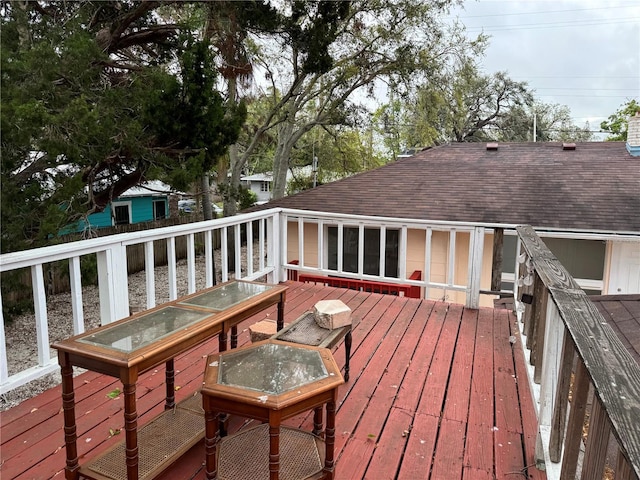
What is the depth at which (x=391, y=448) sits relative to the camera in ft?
6.96

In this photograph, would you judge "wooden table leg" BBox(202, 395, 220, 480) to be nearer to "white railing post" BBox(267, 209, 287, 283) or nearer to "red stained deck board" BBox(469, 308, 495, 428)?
"red stained deck board" BBox(469, 308, 495, 428)

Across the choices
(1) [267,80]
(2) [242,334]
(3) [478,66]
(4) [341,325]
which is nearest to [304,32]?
(1) [267,80]

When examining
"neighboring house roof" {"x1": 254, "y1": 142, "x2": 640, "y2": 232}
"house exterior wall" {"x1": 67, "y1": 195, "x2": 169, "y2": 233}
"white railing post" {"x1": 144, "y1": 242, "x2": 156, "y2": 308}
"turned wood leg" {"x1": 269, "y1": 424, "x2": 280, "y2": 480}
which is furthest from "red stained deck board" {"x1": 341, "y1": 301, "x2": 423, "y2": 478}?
"house exterior wall" {"x1": 67, "y1": 195, "x2": 169, "y2": 233}

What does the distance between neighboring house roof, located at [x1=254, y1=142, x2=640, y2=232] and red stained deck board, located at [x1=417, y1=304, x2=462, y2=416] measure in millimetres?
5098

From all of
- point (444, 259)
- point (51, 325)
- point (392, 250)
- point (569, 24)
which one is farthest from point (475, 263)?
point (569, 24)

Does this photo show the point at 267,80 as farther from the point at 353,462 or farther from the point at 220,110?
the point at 353,462

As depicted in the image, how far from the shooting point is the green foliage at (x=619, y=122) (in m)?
24.9

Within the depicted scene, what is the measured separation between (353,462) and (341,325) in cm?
74

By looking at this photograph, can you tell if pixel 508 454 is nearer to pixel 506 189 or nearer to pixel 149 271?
pixel 149 271

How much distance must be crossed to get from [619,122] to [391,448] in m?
30.3

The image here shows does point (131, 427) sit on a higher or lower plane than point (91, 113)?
lower

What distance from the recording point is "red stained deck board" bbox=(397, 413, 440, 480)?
1.95 meters

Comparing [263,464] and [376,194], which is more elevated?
[376,194]

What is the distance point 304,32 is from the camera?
10.0 metres
